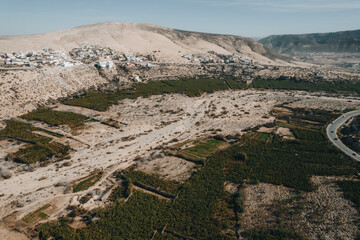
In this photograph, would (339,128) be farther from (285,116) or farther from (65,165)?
(65,165)

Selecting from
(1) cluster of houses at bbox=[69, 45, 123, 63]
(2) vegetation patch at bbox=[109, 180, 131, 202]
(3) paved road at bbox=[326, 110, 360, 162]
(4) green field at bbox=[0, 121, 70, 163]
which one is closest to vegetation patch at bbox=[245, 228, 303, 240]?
(2) vegetation patch at bbox=[109, 180, 131, 202]

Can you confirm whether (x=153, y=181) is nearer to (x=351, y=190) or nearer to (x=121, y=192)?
(x=121, y=192)

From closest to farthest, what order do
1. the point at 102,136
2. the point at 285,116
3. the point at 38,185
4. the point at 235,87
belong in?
the point at 38,185
the point at 102,136
the point at 285,116
the point at 235,87

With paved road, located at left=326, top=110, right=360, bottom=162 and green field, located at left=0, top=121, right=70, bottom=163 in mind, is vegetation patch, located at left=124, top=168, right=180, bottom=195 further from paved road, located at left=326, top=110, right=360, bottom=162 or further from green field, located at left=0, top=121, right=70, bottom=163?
paved road, located at left=326, top=110, right=360, bottom=162

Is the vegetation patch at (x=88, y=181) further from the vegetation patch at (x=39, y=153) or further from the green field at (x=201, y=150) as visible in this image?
the green field at (x=201, y=150)

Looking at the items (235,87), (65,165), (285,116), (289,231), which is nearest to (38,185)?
(65,165)

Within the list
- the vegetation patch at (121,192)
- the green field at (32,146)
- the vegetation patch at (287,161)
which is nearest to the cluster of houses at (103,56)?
the green field at (32,146)
